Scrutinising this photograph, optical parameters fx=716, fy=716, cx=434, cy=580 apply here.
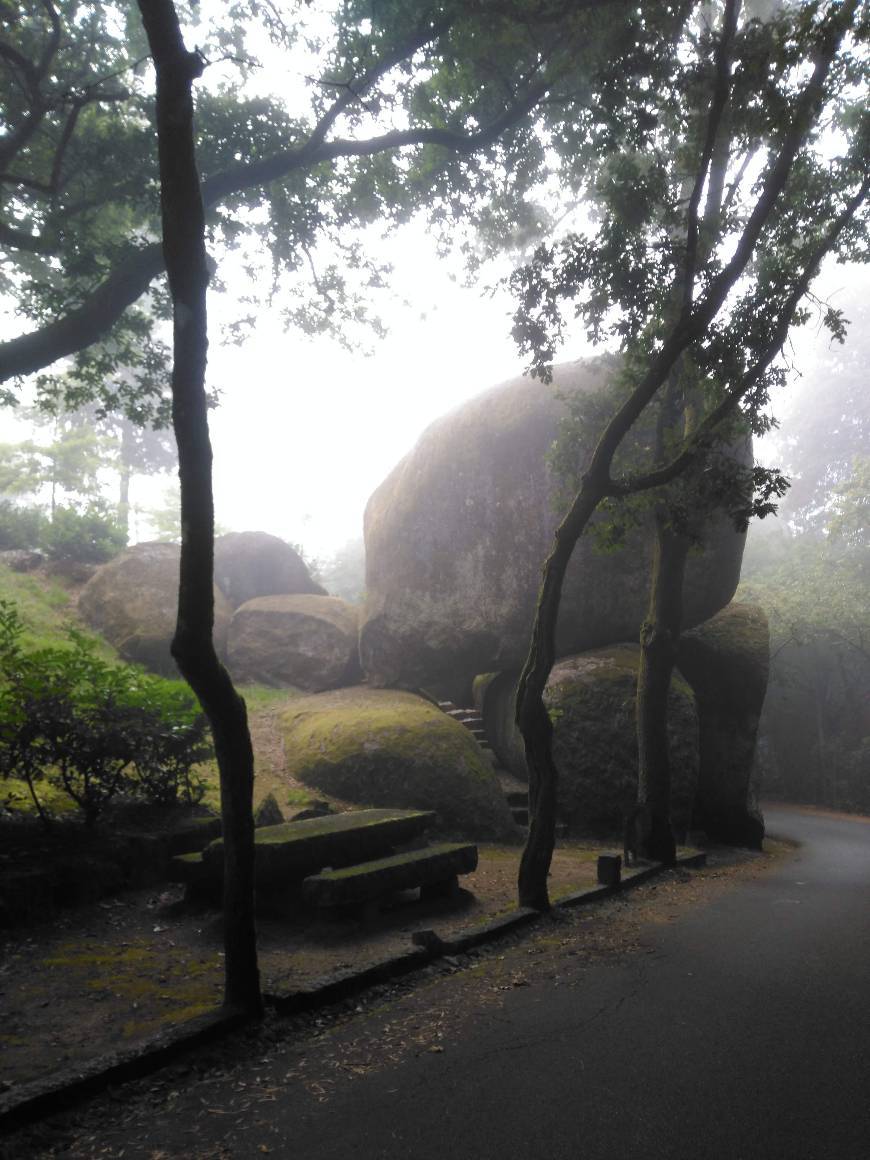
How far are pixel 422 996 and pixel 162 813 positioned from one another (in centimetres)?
396

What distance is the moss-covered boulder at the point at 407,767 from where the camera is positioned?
10898 millimetres

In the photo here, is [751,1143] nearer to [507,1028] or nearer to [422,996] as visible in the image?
[507,1028]

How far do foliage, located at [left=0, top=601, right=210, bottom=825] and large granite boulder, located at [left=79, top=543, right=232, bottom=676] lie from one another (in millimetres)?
8413

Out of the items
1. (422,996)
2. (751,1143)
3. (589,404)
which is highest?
(589,404)

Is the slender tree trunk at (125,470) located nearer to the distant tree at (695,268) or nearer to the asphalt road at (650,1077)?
the distant tree at (695,268)

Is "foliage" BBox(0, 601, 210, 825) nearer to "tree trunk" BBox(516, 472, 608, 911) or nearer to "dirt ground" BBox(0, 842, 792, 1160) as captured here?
"dirt ground" BBox(0, 842, 792, 1160)

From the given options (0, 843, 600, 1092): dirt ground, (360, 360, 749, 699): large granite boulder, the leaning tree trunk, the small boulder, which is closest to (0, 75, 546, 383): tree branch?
(360, 360, 749, 699): large granite boulder

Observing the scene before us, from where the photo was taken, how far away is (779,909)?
7750 mm

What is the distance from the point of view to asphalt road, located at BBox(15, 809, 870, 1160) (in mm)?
3109

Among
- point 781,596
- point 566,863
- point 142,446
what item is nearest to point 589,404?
point 566,863

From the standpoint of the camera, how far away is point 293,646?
712 inches

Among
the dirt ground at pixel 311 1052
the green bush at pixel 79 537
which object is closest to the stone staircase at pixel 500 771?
the dirt ground at pixel 311 1052

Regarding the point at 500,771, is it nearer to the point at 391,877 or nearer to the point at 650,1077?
the point at 391,877

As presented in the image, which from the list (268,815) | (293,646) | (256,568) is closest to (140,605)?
(293,646)
